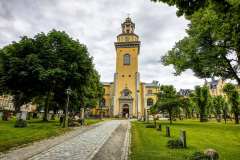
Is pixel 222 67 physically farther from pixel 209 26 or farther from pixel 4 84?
pixel 4 84

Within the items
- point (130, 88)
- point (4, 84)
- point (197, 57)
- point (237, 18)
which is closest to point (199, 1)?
point (237, 18)

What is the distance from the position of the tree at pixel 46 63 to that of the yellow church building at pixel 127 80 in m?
43.4

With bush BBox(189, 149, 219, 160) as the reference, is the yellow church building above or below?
above

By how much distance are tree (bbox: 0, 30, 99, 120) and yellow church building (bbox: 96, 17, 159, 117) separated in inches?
1709

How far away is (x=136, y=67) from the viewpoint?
76188 millimetres

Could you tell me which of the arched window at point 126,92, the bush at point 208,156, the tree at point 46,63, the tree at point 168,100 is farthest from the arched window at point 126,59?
the bush at point 208,156

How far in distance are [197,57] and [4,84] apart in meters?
24.5

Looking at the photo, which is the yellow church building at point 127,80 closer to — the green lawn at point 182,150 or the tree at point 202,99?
the tree at point 202,99

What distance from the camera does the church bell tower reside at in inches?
2844

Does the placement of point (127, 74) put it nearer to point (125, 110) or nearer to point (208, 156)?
point (125, 110)

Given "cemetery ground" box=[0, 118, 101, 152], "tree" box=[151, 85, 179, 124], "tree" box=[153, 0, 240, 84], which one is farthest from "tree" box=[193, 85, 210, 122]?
"cemetery ground" box=[0, 118, 101, 152]

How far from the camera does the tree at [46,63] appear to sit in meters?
25.7

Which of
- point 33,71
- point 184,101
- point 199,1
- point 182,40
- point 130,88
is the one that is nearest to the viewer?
point 199,1

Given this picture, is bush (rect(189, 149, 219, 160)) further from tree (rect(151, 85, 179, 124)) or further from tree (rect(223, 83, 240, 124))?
tree (rect(223, 83, 240, 124))
